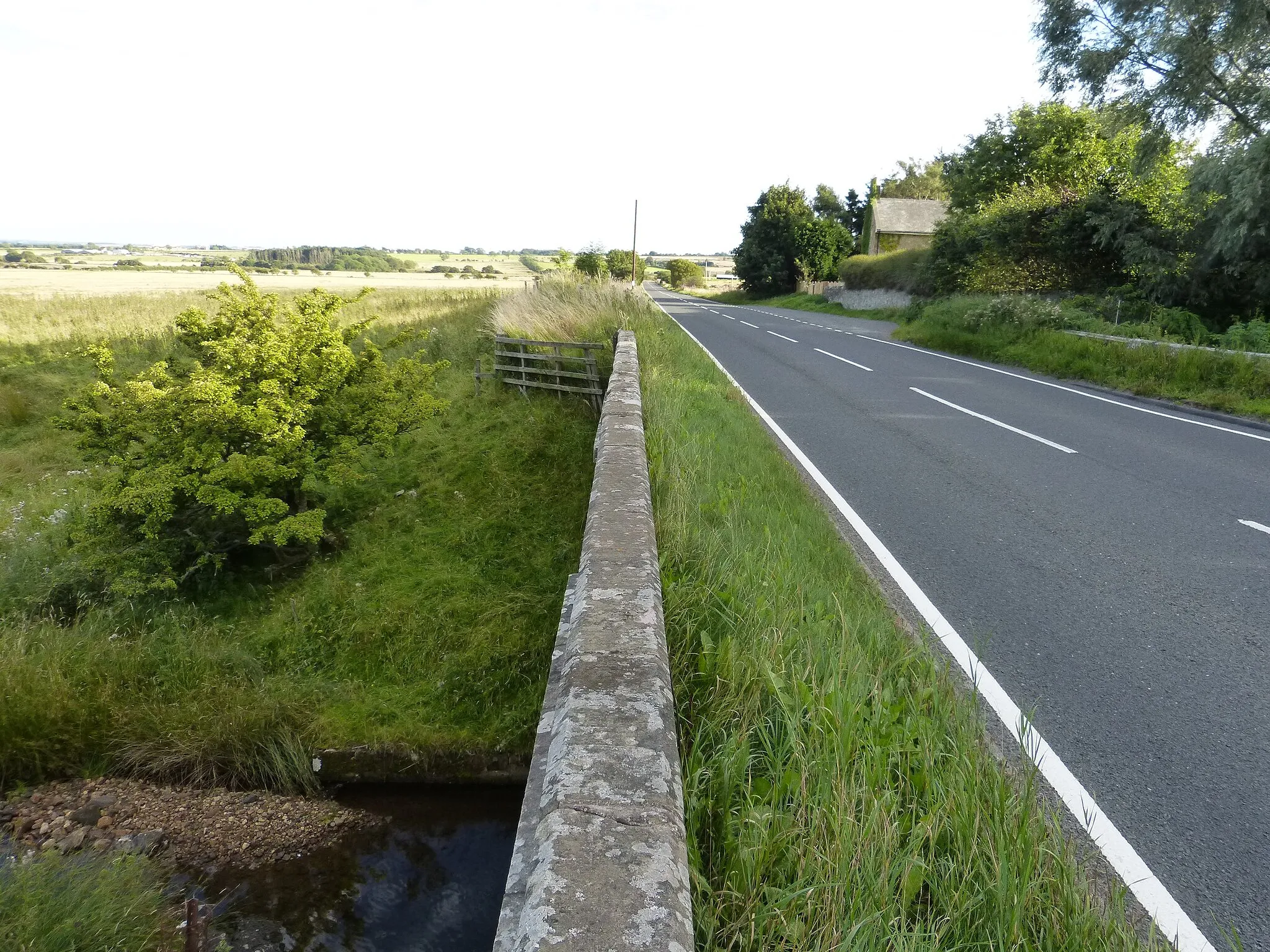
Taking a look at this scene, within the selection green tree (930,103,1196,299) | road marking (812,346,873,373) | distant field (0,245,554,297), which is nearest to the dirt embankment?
Answer: road marking (812,346,873,373)

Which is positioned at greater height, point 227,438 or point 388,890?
point 227,438

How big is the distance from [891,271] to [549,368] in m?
24.4

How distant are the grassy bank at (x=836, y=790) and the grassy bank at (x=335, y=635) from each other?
2694mm

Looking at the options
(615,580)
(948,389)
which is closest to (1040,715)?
(615,580)

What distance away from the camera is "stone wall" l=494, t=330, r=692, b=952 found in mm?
1262

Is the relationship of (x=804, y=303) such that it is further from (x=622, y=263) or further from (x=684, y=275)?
(x=684, y=275)

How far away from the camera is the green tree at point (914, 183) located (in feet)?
218

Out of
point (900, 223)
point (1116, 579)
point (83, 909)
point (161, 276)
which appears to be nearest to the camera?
point (83, 909)

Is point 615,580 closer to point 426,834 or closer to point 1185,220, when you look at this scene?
point 426,834

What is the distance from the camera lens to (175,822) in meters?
4.84

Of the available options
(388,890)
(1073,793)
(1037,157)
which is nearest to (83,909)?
(388,890)

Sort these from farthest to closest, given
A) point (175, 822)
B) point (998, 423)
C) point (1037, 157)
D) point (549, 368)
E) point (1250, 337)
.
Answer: point (1037, 157), point (1250, 337), point (549, 368), point (998, 423), point (175, 822)

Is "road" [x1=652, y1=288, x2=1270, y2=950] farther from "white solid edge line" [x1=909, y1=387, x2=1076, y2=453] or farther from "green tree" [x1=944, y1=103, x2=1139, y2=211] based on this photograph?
"green tree" [x1=944, y1=103, x2=1139, y2=211]

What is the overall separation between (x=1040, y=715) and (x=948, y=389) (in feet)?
31.6
